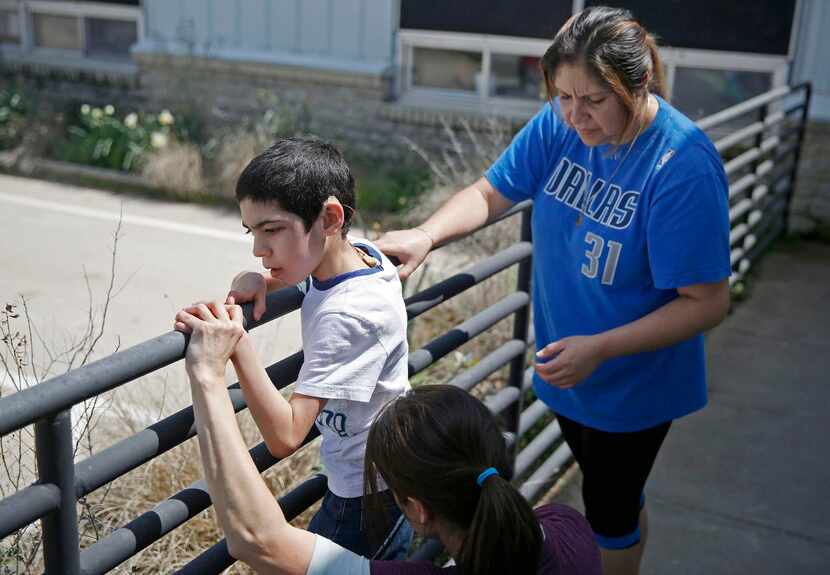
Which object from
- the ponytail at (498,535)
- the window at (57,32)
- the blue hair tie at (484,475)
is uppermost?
the window at (57,32)

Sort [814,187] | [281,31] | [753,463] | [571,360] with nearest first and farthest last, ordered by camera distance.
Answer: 1. [571,360]
2. [753,463]
3. [814,187]
4. [281,31]

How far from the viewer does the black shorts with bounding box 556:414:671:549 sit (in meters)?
2.68

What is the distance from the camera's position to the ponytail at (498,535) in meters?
1.58

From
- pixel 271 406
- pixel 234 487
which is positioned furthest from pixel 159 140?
pixel 234 487

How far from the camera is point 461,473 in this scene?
1630 mm

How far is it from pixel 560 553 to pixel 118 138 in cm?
926

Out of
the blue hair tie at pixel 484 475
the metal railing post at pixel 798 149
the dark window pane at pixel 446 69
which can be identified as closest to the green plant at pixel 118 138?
the dark window pane at pixel 446 69

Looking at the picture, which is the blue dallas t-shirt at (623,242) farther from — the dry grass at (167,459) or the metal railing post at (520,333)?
the dry grass at (167,459)

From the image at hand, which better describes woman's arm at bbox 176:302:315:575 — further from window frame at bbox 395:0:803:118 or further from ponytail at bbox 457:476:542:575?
window frame at bbox 395:0:803:118

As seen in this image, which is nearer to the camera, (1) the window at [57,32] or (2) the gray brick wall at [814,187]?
(2) the gray brick wall at [814,187]

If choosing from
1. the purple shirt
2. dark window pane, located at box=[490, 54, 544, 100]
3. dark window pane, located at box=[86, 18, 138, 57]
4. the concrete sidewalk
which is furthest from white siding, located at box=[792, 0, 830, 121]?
the purple shirt

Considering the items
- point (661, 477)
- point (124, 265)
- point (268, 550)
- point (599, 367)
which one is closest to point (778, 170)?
point (661, 477)

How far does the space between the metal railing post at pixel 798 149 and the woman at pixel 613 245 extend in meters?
5.88

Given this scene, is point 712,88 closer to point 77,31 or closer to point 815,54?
point 815,54
